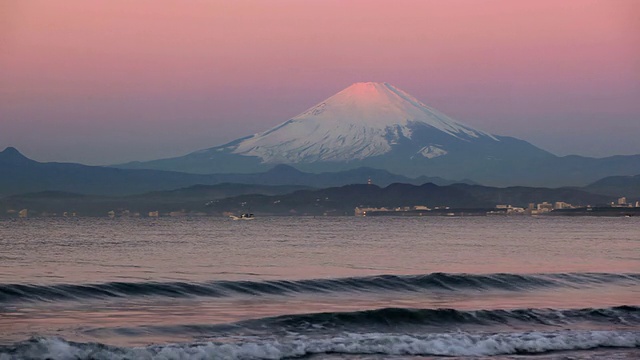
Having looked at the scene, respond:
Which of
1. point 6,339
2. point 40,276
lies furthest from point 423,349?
point 40,276

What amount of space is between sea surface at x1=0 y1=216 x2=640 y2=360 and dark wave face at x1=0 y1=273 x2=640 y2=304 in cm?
7

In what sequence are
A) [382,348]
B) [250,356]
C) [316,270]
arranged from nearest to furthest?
1. [250,356]
2. [382,348]
3. [316,270]

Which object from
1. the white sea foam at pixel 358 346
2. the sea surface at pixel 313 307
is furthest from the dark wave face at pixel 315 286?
the white sea foam at pixel 358 346

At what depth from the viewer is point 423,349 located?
75.5ft

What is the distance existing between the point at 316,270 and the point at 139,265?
8263mm

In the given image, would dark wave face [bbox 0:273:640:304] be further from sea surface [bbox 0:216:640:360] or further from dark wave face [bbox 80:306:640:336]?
dark wave face [bbox 80:306:640:336]

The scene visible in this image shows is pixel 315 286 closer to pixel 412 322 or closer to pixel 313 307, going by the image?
pixel 313 307

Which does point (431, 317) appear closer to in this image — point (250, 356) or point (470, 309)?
point (470, 309)

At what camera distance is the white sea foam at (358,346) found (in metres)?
20.3

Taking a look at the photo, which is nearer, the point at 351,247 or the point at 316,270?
the point at 316,270

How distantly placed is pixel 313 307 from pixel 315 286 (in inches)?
218

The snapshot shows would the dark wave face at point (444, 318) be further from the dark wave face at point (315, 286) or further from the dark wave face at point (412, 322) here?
the dark wave face at point (315, 286)

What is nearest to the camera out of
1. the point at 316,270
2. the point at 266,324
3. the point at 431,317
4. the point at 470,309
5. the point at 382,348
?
the point at 382,348

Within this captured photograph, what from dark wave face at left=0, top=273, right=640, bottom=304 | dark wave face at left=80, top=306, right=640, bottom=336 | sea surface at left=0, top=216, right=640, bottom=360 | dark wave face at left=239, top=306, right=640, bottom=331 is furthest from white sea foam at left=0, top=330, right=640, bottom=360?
dark wave face at left=0, top=273, right=640, bottom=304
